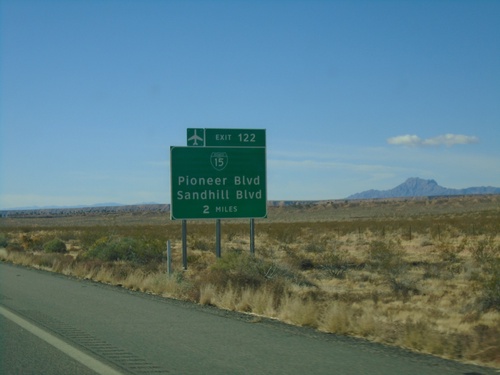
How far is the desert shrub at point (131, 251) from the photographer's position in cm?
3369

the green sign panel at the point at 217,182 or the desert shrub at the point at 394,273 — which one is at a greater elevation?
the green sign panel at the point at 217,182

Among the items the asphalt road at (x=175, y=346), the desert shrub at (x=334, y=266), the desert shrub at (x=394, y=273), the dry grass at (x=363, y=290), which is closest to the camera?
the asphalt road at (x=175, y=346)

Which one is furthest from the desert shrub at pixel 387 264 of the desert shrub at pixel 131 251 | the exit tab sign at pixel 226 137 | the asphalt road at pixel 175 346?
the desert shrub at pixel 131 251

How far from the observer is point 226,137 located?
24.8m

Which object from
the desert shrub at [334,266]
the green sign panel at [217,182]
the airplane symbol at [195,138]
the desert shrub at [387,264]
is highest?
the airplane symbol at [195,138]

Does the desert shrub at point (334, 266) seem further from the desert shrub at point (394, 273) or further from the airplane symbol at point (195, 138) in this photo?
Answer: the airplane symbol at point (195, 138)

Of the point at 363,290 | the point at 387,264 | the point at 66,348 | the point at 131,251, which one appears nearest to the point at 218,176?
the point at 363,290

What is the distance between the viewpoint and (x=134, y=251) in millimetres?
34219

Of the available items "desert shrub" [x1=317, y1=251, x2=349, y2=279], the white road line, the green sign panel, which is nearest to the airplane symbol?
the green sign panel

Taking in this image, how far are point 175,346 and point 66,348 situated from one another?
1785 mm

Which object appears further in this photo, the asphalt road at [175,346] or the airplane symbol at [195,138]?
the airplane symbol at [195,138]

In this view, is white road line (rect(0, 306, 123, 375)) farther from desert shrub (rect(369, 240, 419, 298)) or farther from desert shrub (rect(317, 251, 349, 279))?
desert shrub (rect(317, 251, 349, 279))

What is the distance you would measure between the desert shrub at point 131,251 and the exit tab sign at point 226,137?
10232 millimetres

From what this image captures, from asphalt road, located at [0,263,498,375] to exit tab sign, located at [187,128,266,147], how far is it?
9.18 m
